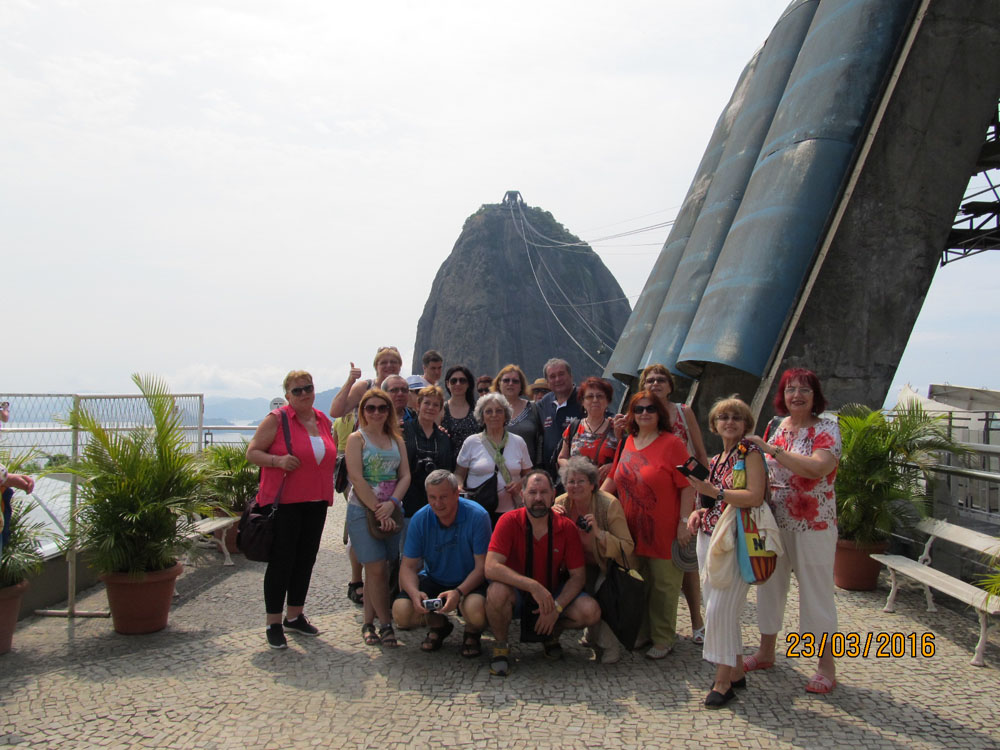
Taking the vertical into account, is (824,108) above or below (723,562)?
above

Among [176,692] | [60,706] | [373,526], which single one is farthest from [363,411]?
[60,706]

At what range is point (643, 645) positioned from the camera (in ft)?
14.9

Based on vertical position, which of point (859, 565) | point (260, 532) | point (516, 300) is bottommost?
point (859, 565)

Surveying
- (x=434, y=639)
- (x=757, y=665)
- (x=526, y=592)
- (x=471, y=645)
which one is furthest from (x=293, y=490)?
(x=757, y=665)

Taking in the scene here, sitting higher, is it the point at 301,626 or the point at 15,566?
the point at 15,566

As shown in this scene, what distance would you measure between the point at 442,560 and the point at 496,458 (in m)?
0.89

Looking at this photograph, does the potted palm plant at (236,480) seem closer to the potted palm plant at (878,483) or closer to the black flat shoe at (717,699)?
the black flat shoe at (717,699)

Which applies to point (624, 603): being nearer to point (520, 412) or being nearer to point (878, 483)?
point (520, 412)

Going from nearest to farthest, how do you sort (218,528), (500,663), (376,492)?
(500,663), (376,492), (218,528)

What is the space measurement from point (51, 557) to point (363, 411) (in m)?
2.75

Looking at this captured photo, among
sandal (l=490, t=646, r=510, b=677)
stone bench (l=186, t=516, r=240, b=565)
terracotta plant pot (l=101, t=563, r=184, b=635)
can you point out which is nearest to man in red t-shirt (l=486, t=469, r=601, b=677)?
sandal (l=490, t=646, r=510, b=677)

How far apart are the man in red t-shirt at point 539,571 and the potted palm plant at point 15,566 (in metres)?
2.88

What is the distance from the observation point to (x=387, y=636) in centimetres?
465

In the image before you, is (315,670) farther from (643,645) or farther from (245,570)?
(245,570)
